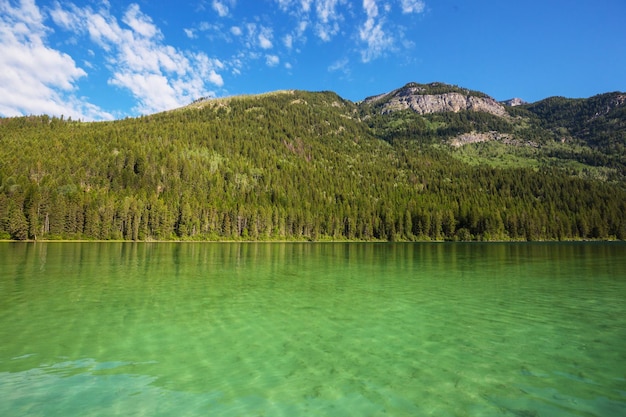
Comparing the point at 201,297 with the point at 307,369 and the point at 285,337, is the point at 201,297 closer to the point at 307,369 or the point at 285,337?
the point at 285,337

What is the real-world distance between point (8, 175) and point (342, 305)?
188470 mm

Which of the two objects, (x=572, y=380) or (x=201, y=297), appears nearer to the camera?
(x=572, y=380)

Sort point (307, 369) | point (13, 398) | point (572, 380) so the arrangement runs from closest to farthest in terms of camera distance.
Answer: point (13, 398)
point (572, 380)
point (307, 369)

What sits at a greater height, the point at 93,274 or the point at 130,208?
the point at 130,208

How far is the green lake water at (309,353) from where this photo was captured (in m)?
10.4

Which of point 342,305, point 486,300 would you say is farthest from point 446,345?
point 486,300

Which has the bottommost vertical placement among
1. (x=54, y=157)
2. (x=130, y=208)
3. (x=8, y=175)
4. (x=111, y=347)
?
(x=111, y=347)

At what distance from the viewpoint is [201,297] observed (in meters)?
26.9

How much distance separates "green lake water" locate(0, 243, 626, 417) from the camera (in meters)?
10.4

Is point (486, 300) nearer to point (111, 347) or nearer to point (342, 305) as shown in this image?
point (342, 305)

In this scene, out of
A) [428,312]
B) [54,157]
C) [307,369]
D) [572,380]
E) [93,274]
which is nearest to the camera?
[572,380]

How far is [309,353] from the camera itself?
1483 centimetres

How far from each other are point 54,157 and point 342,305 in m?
216

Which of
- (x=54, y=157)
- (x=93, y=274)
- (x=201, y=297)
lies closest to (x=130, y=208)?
(x=54, y=157)
